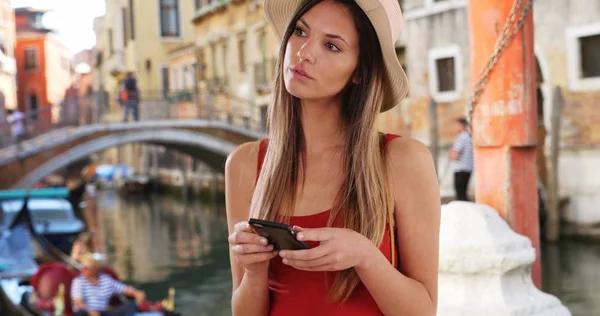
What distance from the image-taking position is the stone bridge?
28.6 ft

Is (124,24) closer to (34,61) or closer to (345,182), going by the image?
(34,61)

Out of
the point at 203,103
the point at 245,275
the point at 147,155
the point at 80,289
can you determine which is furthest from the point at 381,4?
the point at 147,155

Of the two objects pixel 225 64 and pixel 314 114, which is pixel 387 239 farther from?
pixel 225 64

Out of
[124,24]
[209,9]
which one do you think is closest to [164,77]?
[124,24]

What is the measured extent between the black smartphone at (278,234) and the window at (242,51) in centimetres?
1072

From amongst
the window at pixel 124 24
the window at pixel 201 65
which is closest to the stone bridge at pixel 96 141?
the window at pixel 201 65

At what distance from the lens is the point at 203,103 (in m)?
10.7

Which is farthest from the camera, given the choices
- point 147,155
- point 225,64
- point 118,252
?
point 147,155

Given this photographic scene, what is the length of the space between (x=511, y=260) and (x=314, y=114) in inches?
14.4

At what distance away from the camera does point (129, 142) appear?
1000 cm

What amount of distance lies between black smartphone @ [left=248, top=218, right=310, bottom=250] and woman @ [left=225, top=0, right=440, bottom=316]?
18mm

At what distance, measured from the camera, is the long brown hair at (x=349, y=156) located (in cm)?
67

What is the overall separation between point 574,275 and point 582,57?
1772mm

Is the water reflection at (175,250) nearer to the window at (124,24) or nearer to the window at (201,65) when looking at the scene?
the window at (201,65)
